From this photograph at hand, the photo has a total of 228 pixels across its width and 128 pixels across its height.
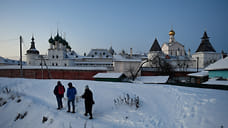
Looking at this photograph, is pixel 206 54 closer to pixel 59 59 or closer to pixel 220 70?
pixel 220 70

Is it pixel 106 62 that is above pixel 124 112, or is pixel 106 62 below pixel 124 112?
above

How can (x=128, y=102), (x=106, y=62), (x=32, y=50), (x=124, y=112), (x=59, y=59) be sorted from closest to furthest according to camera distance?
(x=124, y=112)
(x=128, y=102)
(x=32, y=50)
(x=59, y=59)
(x=106, y=62)

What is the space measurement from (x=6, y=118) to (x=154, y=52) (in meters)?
37.3

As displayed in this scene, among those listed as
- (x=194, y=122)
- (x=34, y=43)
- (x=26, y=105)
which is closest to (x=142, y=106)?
(x=194, y=122)

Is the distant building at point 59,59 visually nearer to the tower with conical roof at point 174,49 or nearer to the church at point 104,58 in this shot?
the church at point 104,58

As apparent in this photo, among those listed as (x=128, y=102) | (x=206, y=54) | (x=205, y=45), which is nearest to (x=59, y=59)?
(x=128, y=102)

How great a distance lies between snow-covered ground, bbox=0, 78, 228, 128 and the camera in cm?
481

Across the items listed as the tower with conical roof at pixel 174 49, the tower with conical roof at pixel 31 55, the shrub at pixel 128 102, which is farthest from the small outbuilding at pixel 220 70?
the tower with conical roof at pixel 31 55

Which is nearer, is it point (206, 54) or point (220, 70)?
point (220, 70)

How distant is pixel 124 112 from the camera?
227 inches

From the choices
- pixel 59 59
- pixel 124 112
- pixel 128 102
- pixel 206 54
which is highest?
pixel 206 54

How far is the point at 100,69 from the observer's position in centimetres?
2362

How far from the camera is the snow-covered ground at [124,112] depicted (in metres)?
4.81

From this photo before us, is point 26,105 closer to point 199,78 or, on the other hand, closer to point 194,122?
point 194,122
